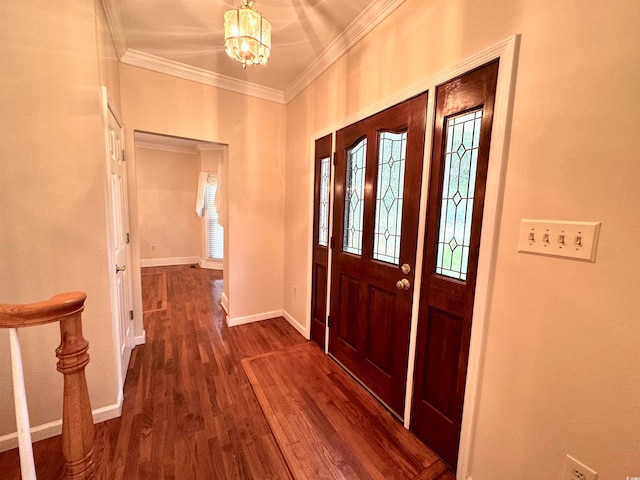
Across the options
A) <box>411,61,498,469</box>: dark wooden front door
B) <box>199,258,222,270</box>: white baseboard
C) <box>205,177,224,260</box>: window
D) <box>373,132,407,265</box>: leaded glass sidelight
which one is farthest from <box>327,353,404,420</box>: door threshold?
<box>205,177,224,260</box>: window

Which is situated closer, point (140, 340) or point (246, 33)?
point (246, 33)

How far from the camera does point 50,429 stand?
1492 mm

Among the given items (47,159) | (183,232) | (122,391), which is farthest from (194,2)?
(183,232)

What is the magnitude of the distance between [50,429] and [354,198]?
2.39 metres

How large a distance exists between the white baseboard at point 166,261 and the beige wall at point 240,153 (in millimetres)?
3541

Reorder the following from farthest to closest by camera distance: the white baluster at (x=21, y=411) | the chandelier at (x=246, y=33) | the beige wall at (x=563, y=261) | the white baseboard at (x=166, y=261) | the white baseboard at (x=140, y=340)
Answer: the white baseboard at (x=166, y=261) → the white baseboard at (x=140, y=340) → the chandelier at (x=246, y=33) → the beige wall at (x=563, y=261) → the white baluster at (x=21, y=411)

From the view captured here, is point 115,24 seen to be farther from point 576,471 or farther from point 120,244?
point 576,471

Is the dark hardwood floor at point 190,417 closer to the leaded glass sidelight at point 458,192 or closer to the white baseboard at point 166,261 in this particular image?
the leaded glass sidelight at point 458,192

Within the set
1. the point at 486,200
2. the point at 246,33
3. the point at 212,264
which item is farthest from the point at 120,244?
the point at 212,264

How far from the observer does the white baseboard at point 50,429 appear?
1.39 metres

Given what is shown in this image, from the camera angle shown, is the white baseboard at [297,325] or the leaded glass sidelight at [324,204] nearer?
the leaded glass sidelight at [324,204]

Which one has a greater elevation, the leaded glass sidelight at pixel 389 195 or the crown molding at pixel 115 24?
the crown molding at pixel 115 24

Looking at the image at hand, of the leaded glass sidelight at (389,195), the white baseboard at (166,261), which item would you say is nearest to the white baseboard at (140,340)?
the leaded glass sidelight at (389,195)

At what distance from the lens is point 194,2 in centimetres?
168
